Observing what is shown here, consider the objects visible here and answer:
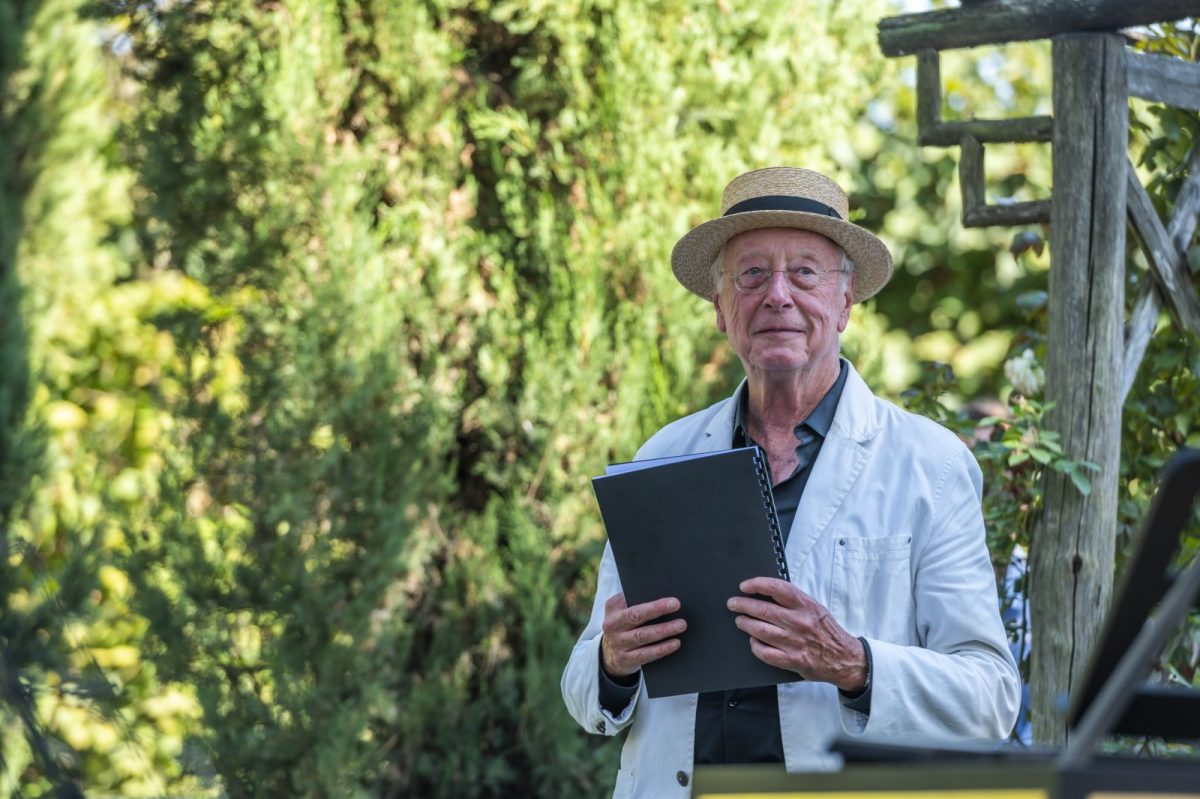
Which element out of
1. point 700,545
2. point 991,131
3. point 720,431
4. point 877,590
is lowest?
point 877,590

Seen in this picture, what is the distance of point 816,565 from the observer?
8.09 feet

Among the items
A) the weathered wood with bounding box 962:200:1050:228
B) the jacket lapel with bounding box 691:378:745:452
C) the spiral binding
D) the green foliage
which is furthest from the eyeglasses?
the green foliage

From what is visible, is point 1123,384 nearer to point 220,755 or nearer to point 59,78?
point 220,755

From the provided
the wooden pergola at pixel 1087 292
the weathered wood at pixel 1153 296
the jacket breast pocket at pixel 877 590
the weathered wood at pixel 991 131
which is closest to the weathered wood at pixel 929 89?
the weathered wood at pixel 991 131

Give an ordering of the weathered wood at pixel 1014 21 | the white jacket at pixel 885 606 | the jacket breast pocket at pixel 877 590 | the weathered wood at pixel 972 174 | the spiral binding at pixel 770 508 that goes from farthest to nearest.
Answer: the weathered wood at pixel 972 174 < the weathered wood at pixel 1014 21 < the jacket breast pocket at pixel 877 590 < the white jacket at pixel 885 606 < the spiral binding at pixel 770 508

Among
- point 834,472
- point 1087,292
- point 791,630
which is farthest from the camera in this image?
point 1087,292

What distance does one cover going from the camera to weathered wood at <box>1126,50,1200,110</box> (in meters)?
3.37

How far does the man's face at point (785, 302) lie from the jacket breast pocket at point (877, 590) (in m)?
0.40

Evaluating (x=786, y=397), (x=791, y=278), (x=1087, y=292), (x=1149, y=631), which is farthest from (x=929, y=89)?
(x=1149, y=631)

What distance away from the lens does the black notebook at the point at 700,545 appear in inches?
87.0

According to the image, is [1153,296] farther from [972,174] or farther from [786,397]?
[786,397]

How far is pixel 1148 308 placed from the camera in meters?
3.46

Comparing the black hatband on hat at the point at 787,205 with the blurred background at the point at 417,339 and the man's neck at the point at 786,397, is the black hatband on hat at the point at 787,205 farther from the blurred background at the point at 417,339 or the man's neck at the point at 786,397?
the blurred background at the point at 417,339

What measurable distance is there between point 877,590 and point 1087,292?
129 centimetres
